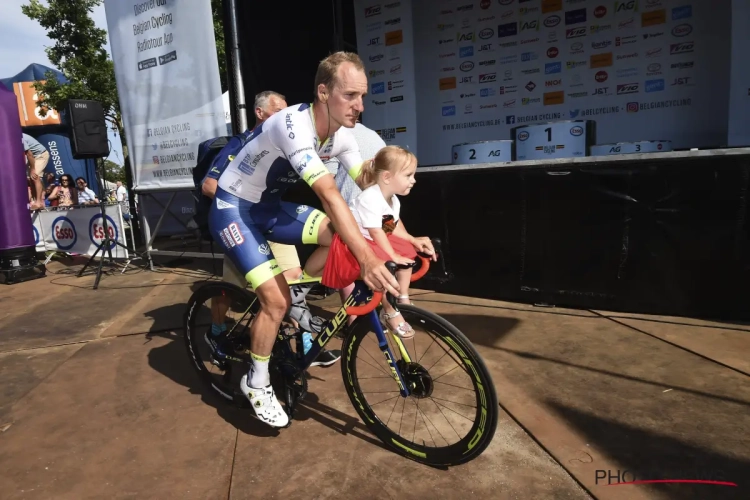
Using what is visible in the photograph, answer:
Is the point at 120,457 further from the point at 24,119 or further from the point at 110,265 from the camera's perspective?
the point at 24,119

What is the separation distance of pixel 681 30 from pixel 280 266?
801 cm

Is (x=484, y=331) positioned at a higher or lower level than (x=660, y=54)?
lower

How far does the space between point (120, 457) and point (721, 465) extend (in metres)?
3.17

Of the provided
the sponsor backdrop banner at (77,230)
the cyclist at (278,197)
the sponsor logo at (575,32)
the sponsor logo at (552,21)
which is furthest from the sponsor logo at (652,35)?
the sponsor backdrop banner at (77,230)

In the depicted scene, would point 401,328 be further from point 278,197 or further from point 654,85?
point 654,85

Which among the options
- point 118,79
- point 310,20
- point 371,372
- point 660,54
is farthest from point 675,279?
point 118,79

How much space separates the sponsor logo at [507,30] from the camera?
9.23 metres

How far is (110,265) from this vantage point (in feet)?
28.0

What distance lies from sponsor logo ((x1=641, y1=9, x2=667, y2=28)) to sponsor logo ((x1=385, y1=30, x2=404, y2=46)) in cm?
437

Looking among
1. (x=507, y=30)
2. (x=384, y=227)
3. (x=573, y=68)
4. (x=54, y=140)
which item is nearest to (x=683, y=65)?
(x=573, y=68)

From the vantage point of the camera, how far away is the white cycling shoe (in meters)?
2.71

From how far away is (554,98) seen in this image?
8992 mm

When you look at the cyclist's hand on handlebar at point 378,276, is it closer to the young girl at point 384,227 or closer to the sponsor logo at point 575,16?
the young girl at point 384,227

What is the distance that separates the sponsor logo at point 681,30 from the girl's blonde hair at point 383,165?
7.28 m
